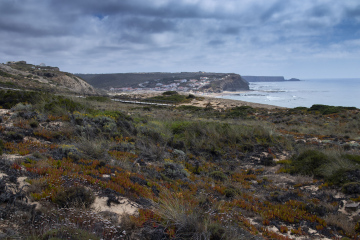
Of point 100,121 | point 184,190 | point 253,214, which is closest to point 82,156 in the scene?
point 184,190

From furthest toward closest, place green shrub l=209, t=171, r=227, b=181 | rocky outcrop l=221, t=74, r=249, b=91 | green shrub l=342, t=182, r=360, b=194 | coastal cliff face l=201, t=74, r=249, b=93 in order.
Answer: rocky outcrop l=221, t=74, r=249, b=91, coastal cliff face l=201, t=74, r=249, b=93, green shrub l=209, t=171, r=227, b=181, green shrub l=342, t=182, r=360, b=194

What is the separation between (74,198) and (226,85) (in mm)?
123148

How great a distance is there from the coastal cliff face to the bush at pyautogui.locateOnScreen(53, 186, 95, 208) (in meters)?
101

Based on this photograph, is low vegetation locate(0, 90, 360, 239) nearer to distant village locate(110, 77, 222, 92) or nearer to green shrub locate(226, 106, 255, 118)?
green shrub locate(226, 106, 255, 118)

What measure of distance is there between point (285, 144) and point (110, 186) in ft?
28.7

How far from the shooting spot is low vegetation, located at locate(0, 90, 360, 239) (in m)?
3.04

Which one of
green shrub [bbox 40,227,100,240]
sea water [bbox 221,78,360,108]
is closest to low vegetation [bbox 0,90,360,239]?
green shrub [bbox 40,227,100,240]

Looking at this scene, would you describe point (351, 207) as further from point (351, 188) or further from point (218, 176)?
point (218, 176)

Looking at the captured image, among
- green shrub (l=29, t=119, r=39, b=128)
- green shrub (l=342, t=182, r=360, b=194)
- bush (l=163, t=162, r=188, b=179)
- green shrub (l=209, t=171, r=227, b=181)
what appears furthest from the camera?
green shrub (l=29, t=119, r=39, b=128)

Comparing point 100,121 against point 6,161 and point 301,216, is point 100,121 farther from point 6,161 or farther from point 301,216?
point 301,216

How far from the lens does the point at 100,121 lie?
30.2 feet

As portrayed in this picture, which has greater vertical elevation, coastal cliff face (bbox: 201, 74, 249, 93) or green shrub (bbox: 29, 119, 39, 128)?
coastal cliff face (bbox: 201, 74, 249, 93)

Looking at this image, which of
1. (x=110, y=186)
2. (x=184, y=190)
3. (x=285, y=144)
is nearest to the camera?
(x=110, y=186)

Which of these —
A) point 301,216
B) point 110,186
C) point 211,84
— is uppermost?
point 211,84
